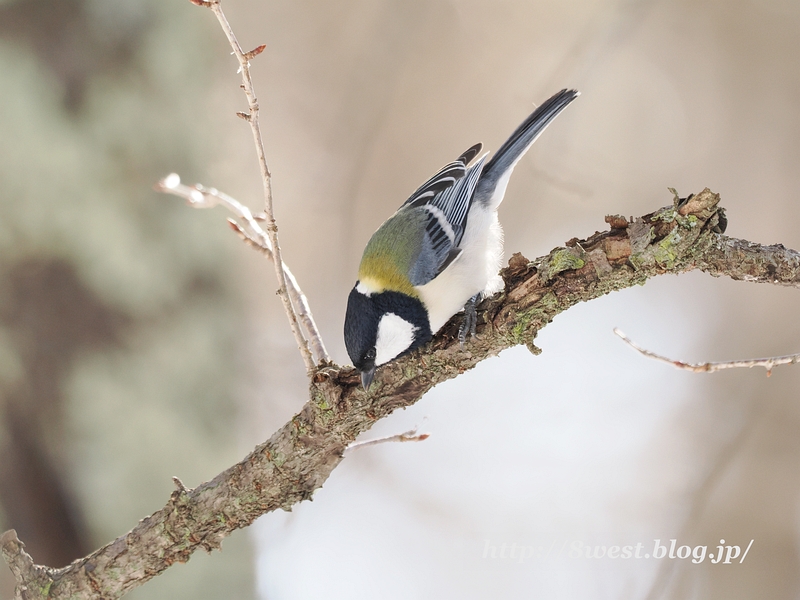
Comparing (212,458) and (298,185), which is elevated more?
(298,185)

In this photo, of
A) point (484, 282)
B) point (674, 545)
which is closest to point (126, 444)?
point (484, 282)

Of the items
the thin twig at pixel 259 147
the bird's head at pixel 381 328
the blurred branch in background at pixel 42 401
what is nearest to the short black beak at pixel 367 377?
the bird's head at pixel 381 328

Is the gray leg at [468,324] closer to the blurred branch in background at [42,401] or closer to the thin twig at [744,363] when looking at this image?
the thin twig at [744,363]

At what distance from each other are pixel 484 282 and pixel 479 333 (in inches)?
11.5

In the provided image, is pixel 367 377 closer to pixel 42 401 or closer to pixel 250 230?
pixel 250 230

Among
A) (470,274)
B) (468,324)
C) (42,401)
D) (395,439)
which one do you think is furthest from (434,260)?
(42,401)

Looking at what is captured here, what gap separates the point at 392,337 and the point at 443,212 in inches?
18.6

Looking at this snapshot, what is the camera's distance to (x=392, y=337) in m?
1.28

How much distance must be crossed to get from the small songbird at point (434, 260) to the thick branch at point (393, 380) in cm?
6

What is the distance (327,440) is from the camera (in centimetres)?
114

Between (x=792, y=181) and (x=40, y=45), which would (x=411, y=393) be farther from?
(x=792, y=181)

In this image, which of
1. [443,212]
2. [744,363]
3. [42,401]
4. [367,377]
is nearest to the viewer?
[744,363]

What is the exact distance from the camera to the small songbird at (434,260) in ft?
4.21

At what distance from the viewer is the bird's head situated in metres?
1.20
